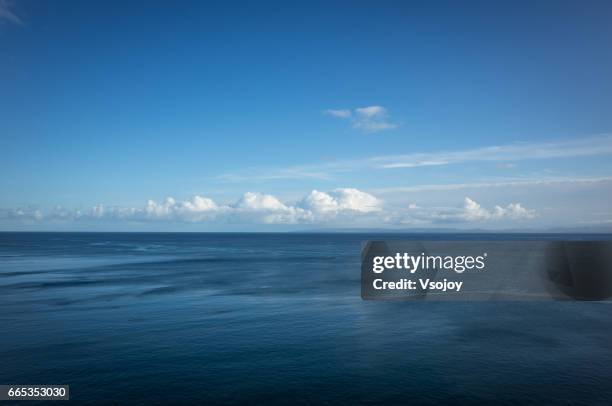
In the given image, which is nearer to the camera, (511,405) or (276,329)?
(511,405)

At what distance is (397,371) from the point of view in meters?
25.6

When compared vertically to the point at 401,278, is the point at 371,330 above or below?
below

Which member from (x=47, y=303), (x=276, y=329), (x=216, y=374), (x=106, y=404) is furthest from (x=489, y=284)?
(x=47, y=303)

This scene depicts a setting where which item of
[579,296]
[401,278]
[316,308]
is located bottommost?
[316,308]

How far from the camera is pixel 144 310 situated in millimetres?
42344

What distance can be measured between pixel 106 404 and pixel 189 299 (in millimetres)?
28446

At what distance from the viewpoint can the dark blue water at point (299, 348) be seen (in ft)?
74.8

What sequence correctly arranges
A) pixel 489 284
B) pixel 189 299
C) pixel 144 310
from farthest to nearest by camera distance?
pixel 489 284 → pixel 189 299 → pixel 144 310

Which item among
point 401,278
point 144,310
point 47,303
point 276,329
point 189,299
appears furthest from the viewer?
point 189,299

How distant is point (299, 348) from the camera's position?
29.9m

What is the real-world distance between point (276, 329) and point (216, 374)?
10.8 meters

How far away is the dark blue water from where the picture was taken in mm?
22797

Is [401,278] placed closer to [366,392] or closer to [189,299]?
[366,392]

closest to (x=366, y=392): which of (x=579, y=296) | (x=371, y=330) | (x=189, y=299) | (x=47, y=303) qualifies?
(x=371, y=330)
